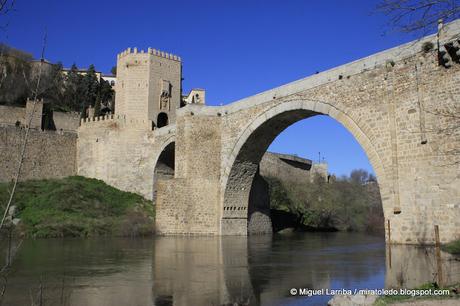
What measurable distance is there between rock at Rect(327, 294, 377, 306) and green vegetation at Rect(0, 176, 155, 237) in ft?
55.3

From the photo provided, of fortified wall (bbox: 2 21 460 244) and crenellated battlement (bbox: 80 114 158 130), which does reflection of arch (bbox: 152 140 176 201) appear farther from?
crenellated battlement (bbox: 80 114 158 130)

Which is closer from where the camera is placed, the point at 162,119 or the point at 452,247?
the point at 452,247

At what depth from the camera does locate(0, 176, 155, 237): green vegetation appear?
20734mm

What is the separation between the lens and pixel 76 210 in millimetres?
22828

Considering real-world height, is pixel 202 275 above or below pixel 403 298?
below

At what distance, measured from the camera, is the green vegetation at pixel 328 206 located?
2959 centimetres

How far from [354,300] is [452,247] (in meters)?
6.82

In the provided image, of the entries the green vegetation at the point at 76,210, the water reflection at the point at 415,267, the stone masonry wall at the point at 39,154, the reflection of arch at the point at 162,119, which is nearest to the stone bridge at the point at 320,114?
the stone masonry wall at the point at 39,154

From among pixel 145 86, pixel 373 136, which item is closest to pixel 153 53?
pixel 145 86

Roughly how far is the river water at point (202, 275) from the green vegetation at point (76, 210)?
299 inches

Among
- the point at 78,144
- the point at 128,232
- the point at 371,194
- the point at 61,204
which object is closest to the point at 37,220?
the point at 61,204

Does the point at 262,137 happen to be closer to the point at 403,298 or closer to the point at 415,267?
the point at 415,267

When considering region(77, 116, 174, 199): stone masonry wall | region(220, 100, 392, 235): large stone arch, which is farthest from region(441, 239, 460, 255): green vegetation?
region(77, 116, 174, 199): stone masonry wall

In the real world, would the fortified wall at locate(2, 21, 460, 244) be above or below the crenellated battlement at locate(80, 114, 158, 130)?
below
